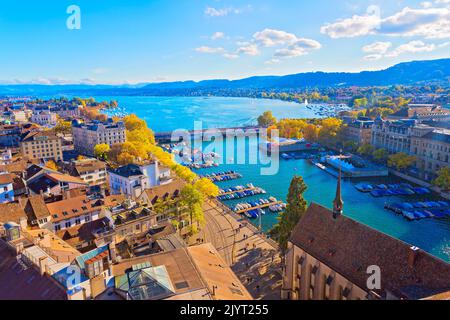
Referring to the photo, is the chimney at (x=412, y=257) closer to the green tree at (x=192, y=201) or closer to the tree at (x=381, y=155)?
the green tree at (x=192, y=201)

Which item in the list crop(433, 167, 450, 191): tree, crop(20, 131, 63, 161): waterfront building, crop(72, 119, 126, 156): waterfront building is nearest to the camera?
crop(433, 167, 450, 191): tree

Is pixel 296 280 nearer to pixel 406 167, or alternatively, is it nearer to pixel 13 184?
pixel 13 184

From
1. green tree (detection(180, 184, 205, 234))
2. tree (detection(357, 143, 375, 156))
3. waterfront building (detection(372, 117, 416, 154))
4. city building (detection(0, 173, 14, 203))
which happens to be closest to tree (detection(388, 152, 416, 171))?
waterfront building (detection(372, 117, 416, 154))

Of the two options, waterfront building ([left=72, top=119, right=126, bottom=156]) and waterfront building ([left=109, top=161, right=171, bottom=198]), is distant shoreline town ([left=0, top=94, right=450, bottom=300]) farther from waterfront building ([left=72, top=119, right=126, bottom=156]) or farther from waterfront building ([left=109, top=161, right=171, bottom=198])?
waterfront building ([left=72, top=119, right=126, bottom=156])

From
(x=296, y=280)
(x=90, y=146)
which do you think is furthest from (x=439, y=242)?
(x=90, y=146)

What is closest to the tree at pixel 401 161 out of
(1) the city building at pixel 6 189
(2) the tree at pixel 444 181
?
(2) the tree at pixel 444 181

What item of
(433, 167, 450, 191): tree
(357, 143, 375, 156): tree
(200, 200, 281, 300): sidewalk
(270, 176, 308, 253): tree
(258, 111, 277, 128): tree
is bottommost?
(200, 200, 281, 300): sidewalk
